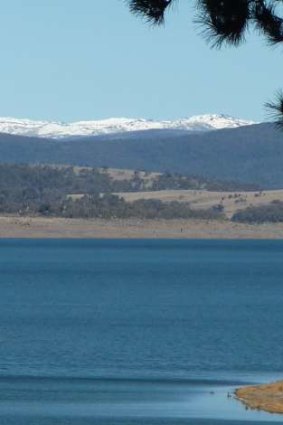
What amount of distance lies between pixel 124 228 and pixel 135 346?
13859 cm

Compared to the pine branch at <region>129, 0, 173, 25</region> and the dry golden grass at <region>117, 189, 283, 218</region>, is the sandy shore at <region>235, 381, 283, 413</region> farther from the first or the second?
the dry golden grass at <region>117, 189, 283, 218</region>

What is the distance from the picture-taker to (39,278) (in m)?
91.4

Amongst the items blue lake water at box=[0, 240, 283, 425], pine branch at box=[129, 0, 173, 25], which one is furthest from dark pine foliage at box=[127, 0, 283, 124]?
blue lake water at box=[0, 240, 283, 425]

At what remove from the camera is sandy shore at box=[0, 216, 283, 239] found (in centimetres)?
17550

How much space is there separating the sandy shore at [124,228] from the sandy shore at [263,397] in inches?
5612

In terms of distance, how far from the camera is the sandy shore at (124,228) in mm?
175500

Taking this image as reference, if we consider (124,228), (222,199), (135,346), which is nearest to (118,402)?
(135,346)

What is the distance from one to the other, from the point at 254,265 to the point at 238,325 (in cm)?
6875

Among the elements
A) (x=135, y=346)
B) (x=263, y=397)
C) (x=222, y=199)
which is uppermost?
(x=222, y=199)

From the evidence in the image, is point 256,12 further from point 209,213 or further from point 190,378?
point 209,213

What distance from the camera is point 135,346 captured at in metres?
42.2

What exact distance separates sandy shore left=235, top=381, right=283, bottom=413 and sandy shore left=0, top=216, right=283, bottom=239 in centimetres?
14255

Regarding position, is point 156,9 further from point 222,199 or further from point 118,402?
point 222,199

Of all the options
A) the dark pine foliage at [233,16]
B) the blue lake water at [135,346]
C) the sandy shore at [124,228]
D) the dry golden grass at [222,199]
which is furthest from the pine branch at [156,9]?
the dry golden grass at [222,199]
